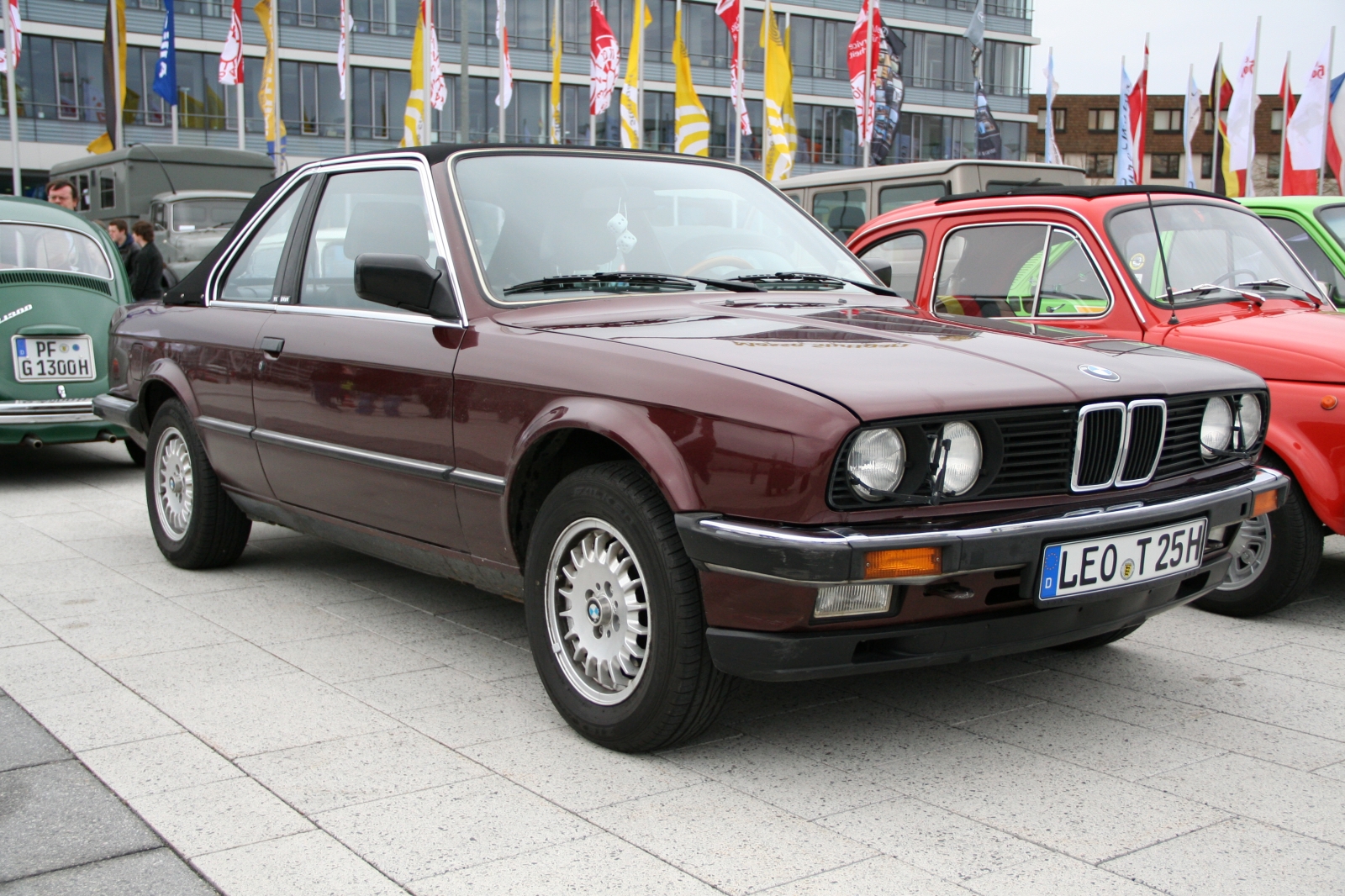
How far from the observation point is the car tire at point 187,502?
560cm

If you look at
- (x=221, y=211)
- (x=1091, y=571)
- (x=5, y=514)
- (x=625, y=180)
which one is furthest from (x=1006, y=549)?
(x=221, y=211)

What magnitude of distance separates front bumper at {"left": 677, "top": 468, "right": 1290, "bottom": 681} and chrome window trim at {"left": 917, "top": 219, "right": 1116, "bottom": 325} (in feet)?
7.49

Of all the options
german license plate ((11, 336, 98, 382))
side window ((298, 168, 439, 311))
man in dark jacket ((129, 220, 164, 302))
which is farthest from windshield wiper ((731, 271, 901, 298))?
man in dark jacket ((129, 220, 164, 302))

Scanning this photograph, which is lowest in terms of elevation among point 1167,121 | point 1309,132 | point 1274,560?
point 1274,560

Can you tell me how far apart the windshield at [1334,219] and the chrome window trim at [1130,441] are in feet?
15.1

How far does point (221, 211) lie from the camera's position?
60.7 feet

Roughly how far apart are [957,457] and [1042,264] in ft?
10.2

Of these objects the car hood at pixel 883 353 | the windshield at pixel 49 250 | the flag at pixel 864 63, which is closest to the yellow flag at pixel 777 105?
the flag at pixel 864 63

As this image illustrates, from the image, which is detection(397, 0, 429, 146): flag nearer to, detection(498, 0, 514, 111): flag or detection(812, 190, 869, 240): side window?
detection(498, 0, 514, 111): flag

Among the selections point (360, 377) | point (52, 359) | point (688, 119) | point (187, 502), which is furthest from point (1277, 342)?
point (688, 119)

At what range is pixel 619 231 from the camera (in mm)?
4359

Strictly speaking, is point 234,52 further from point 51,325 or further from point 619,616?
point 619,616

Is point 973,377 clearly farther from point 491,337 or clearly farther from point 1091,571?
point 491,337

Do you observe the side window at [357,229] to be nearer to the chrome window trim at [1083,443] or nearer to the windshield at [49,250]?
the chrome window trim at [1083,443]
